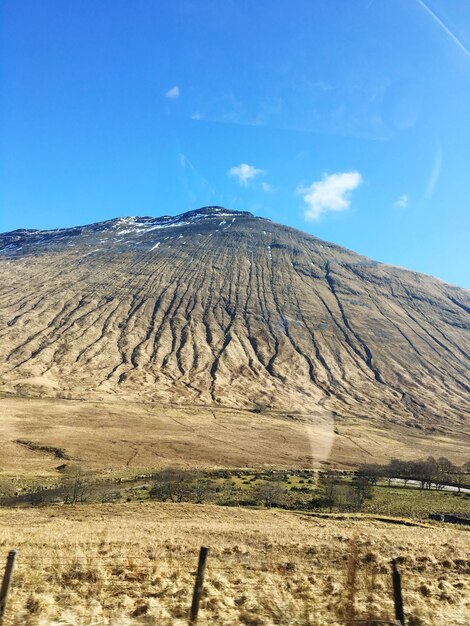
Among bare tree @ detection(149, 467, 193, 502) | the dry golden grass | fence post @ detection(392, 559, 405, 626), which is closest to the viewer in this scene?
fence post @ detection(392, 559, 405, 626)

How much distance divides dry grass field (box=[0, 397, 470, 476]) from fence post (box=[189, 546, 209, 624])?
157ft

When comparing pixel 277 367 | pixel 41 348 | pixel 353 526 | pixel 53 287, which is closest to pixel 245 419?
pixel 277 367

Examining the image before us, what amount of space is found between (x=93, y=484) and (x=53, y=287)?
146516 millimetres

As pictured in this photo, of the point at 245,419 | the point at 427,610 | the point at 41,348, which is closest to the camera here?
the point at 427,610

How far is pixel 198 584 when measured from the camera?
10.5 metres

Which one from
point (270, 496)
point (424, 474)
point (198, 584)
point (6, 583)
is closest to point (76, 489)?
point (270, 496)

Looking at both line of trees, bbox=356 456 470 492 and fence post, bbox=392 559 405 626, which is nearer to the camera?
fence post, bbox=392 559 405 626

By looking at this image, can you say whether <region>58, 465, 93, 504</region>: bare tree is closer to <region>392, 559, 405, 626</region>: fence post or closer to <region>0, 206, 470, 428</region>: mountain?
<region>392, 559, 405, 626</region>: fence post

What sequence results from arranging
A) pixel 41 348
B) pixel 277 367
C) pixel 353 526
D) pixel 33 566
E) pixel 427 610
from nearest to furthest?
pixel 427 610 → pixel 33 566 → pixel 353 526 → pixel 41 348 → pixel 277 367

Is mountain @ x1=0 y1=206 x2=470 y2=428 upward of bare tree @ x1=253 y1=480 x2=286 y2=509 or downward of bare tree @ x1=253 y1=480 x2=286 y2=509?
upward

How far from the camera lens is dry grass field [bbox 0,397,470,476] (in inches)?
2569

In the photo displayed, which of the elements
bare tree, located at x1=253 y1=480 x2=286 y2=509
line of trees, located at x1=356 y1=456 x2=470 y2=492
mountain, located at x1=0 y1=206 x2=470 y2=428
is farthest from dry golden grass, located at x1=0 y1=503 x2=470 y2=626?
mountain, located at x1=0 y1=206 x2=470 y2=428

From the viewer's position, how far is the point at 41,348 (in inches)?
5162

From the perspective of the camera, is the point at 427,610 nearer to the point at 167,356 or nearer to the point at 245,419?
the point at 245,419
